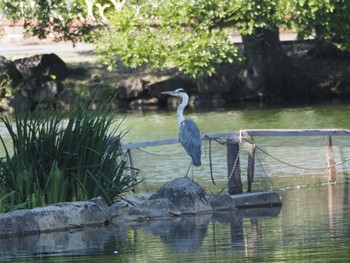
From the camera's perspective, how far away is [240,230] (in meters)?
14.1

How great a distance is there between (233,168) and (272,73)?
2029cm

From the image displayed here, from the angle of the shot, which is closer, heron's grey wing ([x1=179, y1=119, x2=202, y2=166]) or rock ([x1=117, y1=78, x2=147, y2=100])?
heron's grey wing ([x1=179, y1=119, x2=202, y2=166])

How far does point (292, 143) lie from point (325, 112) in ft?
28.2

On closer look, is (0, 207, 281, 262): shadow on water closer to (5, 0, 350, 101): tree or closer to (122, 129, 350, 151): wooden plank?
(122, 129, 350, 151): wooden plank

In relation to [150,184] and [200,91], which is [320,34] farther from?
[150,184]

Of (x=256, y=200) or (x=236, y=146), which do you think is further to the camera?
(x=236, y=146)

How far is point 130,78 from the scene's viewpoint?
39.7m

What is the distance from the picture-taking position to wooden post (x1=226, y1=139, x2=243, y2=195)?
1736 centimetres

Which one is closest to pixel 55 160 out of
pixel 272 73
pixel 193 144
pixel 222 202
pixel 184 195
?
pixel 184 195

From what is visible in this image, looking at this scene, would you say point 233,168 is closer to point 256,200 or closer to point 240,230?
point 256,200

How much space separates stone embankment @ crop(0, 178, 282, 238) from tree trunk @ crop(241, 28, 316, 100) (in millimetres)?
20492

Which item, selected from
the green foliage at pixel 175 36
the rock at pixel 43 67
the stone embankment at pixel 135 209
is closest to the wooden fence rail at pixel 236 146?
the stone embankment at pixel 135 209

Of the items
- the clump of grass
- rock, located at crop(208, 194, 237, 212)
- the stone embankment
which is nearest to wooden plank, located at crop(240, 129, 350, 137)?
the stone embankment

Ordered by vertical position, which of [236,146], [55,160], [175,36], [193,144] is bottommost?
[236,146]
